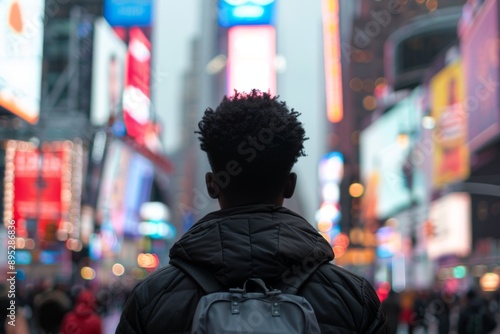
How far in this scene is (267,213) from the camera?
10.4 ft

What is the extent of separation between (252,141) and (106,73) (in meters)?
44.9

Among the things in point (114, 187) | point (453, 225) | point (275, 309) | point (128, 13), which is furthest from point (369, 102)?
point (275, 309)

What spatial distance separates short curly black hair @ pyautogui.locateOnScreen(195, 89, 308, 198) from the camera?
3201 mm

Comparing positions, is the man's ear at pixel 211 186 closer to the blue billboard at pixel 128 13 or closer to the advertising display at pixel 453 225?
the blue billboard at pixel 128 13

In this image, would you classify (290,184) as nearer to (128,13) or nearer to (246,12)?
(128,13)

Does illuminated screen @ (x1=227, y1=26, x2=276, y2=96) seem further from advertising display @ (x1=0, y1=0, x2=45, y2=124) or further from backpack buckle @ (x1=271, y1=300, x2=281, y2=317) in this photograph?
backpack buckle @ (x1=271, y1=300, x2=281, y2=317)

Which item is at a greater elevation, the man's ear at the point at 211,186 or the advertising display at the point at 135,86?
the advertising display at the point at 135,86

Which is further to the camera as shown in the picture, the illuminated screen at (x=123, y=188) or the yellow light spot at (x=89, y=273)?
the illuminated screen at (x=123, y=188)

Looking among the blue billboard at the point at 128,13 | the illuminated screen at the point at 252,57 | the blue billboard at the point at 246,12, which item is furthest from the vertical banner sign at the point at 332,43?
the blue billboard at the point at 128,13

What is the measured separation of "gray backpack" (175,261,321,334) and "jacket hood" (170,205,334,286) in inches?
3.6

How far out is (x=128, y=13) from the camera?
2581 cm

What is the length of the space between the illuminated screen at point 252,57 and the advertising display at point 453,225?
1713 cm

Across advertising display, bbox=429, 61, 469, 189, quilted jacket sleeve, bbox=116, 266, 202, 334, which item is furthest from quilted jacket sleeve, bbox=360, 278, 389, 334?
advertising display, bbox=429, 61, 469, 189

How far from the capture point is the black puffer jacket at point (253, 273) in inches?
118
